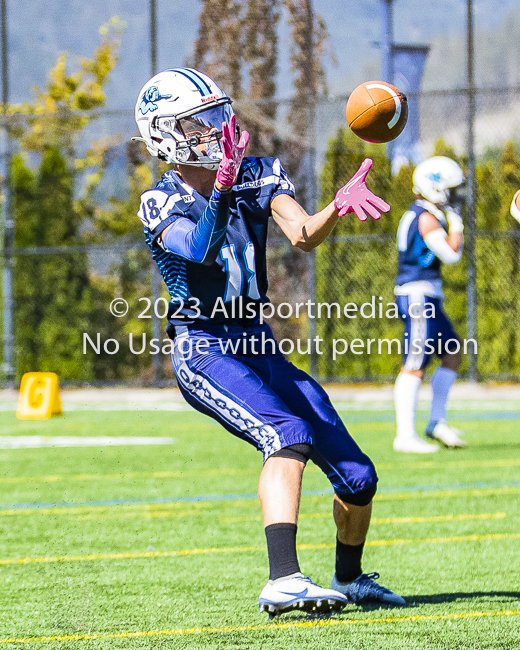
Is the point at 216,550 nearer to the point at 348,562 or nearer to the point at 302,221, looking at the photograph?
the point at 348,562

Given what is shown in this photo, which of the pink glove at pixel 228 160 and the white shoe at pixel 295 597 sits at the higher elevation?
the pink glove at pixel 228 160

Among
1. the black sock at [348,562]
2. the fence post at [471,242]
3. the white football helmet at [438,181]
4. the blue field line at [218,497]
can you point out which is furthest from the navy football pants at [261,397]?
the fence post at [471,242]

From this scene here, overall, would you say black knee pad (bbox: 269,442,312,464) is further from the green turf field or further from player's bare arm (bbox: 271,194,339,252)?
player's bare arm (bbox: 271,194,339,252)

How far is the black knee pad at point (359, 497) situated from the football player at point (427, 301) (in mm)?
4329

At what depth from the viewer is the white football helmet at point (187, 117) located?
3.91 metres

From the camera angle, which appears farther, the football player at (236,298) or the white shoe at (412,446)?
the white shoe at (412,446)

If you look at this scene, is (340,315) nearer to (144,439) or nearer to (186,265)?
(144,439)

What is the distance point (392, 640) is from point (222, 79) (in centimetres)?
1335

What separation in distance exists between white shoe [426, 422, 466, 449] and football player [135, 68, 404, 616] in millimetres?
4553

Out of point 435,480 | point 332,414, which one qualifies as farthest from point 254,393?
point 435,480

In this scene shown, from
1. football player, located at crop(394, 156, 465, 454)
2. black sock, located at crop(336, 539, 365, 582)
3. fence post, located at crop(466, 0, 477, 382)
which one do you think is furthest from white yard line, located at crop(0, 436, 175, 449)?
fence post, located at crop(466, 0, 477, 382)

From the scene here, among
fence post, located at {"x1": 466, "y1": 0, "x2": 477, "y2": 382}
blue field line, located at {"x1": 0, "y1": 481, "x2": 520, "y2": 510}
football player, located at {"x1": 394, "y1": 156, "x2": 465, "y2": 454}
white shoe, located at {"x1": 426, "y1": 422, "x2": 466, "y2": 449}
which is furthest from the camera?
fence post, located at {"x1": 466, "y1": 0, "x2": 477, "y2": 382}

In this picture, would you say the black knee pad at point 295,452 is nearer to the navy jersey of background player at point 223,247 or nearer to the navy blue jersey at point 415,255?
the navy jersey of background player at point 223,247

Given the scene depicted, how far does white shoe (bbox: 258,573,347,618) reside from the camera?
3.29 m
